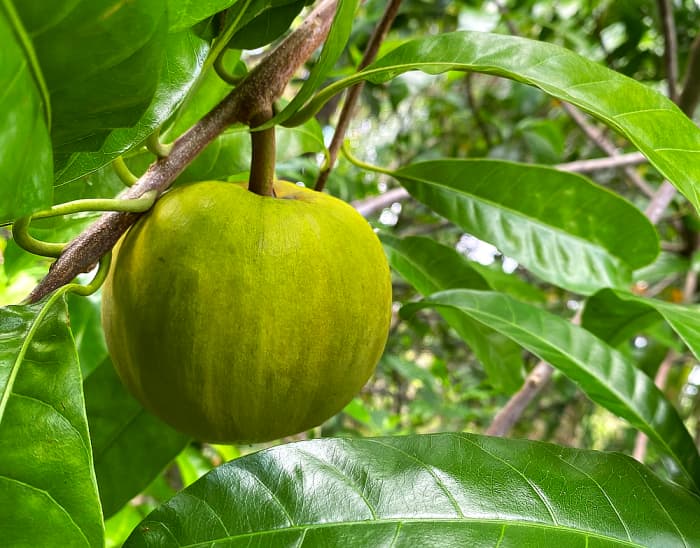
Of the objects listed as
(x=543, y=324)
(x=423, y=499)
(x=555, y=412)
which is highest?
(x=423, y=499)

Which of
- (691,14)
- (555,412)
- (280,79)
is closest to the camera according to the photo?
(280,79)

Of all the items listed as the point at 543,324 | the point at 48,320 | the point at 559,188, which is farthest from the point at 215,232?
the point at 559,188

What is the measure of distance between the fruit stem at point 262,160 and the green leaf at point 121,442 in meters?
0.28

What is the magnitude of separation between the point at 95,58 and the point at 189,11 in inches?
3.0

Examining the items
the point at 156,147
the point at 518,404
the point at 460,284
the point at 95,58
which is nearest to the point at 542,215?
the point at 460,284

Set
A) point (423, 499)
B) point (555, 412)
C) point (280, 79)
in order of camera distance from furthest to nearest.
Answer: point (555, 412)
point (280, 79)
point (423, 499)

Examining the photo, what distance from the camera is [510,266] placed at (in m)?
2.46

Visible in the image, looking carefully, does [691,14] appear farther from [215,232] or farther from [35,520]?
[35,520]

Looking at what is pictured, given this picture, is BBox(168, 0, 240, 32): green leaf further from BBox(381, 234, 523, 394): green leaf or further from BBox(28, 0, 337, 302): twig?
BBox(381, 234, 523, 394): green leaf

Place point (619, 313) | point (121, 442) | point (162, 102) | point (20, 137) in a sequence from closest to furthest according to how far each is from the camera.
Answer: point (20, 137)
point (162, 102)
point (121, 442)
point (619, 313)

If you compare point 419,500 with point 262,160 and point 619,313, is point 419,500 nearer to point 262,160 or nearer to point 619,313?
→ point 262,160

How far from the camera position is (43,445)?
0.38 meters

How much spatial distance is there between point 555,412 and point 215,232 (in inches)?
105

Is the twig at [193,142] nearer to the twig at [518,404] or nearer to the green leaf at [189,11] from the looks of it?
the green leaf at [189,11]
